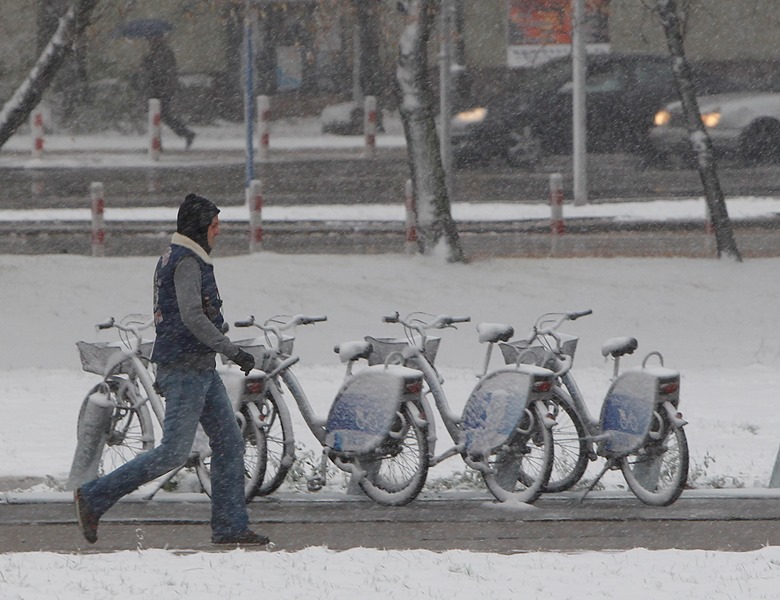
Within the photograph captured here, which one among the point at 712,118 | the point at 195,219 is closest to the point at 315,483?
the point at 195,219

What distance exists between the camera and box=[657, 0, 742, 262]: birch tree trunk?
17953mm

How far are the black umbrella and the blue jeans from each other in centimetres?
2661

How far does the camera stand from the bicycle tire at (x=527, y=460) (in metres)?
8.02

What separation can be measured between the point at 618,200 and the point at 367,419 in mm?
15852

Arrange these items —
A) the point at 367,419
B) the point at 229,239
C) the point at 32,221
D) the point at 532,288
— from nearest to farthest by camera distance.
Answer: the point at 367,419, the point at 532,288, the point at 229,239, the point at 32,221

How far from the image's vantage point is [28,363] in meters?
14.0

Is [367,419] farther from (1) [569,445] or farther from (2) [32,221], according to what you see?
(2) [32,221]

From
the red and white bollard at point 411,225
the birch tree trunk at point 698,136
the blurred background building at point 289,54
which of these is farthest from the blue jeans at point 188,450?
the blurred background building at point 289,54

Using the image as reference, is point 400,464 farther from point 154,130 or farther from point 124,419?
point 154,130

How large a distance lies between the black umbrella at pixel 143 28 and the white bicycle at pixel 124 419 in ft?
83.0

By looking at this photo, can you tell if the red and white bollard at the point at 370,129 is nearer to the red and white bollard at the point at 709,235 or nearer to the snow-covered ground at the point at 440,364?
the snow-covered ground at the point at 440,364

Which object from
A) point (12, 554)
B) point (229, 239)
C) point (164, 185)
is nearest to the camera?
point (12, 554)

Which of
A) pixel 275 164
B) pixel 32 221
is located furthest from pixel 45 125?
pixel 32 221

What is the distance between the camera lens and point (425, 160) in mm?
17781
